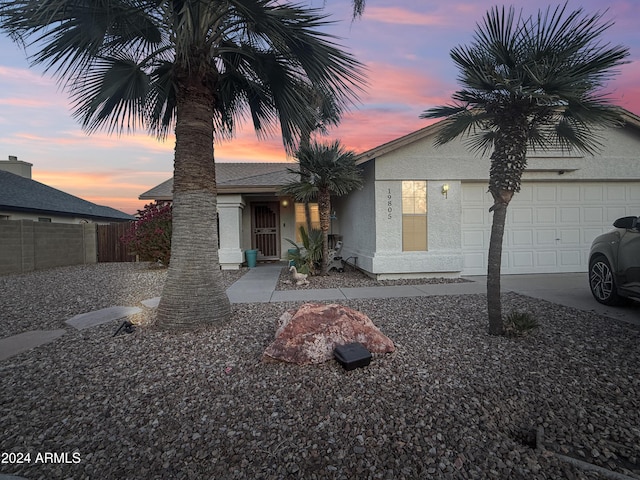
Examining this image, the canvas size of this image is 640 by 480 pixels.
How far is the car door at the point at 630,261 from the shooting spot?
4.52 meters

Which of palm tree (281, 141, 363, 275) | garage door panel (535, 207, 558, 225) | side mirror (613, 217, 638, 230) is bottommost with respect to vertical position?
side mirror (613, 217, 638, 230)

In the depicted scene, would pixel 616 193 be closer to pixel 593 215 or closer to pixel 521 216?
pixel 593 215

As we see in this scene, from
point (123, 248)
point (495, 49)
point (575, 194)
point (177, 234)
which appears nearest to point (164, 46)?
point (177, 234)

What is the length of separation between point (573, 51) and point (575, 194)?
22.7ft

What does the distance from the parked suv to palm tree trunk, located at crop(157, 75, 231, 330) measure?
20.4 feet

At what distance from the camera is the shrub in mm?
10438

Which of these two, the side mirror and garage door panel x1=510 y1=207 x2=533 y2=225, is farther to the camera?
garage door panel x1=510 y1=207 x2=533 y2=225

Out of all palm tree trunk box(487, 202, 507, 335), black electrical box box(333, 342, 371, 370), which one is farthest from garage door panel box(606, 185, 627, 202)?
black electrical box box(333, 342, 371, 370)

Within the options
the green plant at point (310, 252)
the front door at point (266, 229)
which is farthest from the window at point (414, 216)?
the front door at point (266, 229)

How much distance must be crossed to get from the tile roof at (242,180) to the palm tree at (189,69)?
475 cm

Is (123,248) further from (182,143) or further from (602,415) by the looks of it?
(602,415)

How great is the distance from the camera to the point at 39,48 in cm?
372

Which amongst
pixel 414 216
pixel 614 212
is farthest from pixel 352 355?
pixel 614 212

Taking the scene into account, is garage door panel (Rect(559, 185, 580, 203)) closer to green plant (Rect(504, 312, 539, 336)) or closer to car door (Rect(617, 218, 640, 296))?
car door (Rect(617, 218, 640, 296))
